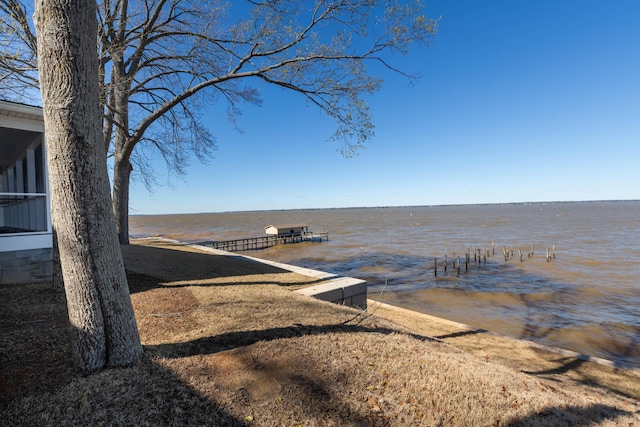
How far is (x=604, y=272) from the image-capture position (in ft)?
68.5

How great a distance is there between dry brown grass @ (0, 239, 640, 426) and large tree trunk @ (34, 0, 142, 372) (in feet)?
1.49

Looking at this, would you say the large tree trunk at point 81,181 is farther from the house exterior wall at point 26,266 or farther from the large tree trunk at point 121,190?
the large tree trunk at point 121,190

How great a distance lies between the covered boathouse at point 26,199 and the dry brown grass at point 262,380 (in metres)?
2.47

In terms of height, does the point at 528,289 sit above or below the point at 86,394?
below

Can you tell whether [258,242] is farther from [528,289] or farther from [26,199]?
[26,199]

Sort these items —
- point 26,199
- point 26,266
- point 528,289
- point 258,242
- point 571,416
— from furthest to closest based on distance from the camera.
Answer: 1. point 258,242
2. point 528,289
3. point 26,199
4. point 26,266
5. point 571,416

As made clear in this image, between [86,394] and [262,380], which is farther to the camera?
[262,380]

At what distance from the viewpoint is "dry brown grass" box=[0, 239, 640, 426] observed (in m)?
2.76

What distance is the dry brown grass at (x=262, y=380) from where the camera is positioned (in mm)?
2756

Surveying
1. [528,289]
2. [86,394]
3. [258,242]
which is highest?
[86,394]

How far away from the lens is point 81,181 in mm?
2949

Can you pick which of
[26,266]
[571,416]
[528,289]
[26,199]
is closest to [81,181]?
[571,416]

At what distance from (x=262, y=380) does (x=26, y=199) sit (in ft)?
32.4

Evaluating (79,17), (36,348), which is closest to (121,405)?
(36,348)
